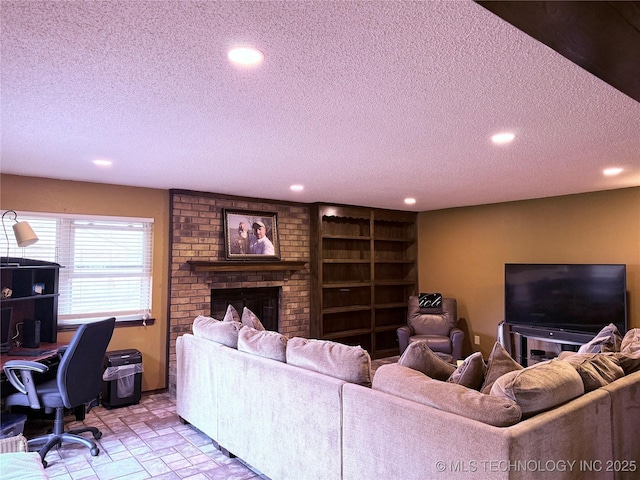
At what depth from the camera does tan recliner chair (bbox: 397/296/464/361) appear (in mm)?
5867

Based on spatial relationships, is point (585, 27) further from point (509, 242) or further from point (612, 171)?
point (509, 242)

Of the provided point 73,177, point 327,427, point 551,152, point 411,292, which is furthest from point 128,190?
point 411,292

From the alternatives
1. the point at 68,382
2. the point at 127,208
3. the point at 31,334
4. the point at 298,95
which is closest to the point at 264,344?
the point at 68,382

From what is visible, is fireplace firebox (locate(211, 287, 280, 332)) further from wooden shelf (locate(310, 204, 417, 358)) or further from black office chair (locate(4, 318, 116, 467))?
black office chair (locate(4, 318, 116, 467))

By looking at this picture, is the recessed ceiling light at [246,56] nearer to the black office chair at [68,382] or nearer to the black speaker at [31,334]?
the black office chair at [68,382]

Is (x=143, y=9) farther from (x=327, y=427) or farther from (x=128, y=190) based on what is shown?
(x=128, y=190)

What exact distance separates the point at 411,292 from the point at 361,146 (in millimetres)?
4514

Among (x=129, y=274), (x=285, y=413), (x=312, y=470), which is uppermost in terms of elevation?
(x=129, y=274)

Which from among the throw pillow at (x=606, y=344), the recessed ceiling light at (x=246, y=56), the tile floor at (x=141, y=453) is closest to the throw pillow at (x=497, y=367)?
the throw pillow at (x=606, y=344)

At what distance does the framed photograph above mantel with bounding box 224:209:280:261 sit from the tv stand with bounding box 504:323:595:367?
3.18 metres

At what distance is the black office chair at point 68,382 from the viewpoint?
3.18 metres

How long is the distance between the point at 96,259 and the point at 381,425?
3.73m

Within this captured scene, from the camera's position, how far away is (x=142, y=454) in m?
3.27

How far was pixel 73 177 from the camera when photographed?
436 centimetres
